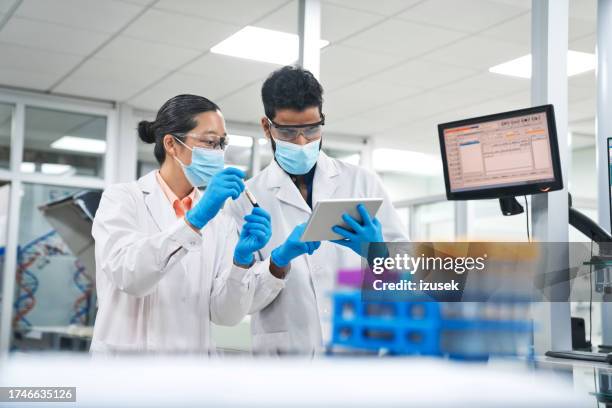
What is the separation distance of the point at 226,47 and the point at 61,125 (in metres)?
2.21

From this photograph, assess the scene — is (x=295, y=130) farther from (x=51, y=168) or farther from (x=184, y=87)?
(x=51, y=168)

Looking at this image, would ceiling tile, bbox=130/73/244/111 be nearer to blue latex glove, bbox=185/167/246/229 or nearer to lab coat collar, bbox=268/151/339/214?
lab coat collar, bbox=268/151/339/214

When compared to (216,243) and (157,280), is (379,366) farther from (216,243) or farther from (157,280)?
(216,243)

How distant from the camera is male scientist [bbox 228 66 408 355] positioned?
1810mm

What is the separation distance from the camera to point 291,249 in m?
1.58

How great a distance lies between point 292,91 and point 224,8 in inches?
101

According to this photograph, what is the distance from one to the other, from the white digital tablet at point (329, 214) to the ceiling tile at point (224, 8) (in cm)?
301

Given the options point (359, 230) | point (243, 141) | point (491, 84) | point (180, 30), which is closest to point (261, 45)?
point (180, 30)

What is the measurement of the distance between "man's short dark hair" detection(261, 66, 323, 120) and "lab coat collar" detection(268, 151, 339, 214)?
0.63ft

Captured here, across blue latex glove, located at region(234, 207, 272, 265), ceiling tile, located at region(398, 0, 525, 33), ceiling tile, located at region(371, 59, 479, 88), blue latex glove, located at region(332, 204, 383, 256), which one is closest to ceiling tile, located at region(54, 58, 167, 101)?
ceiling tile, located at region(371, 59, 479, 88)

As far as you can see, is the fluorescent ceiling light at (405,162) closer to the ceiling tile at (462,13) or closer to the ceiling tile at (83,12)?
the ceiling tile at (462,13)

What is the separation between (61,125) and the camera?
6.27m

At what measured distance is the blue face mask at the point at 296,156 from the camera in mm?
1871

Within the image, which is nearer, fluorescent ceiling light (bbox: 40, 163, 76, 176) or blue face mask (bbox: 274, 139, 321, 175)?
blue face mask (bbox: 274, 139, 321, 175)
